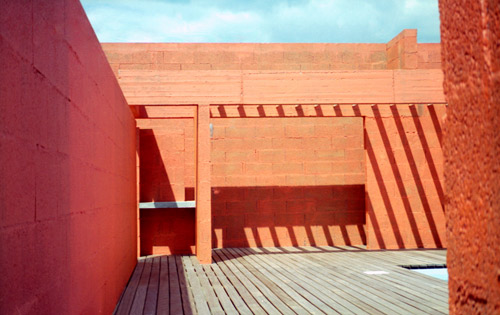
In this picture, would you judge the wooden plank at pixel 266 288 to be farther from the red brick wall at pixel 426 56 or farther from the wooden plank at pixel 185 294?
the red brick wall at pixel 426 56

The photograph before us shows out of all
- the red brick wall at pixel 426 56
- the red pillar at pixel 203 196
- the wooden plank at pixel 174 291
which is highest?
the red brick wall at pixel 426 56

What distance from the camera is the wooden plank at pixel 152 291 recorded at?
4.58 metres

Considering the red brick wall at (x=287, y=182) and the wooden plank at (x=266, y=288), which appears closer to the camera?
the wooden plank at (x=266, y=288)

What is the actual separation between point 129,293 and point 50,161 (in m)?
3.73

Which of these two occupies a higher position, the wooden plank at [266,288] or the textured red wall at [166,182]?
the textured red wall at [166,182]

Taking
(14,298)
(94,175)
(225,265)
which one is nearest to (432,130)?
(225,265)

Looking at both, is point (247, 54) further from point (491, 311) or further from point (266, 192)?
point (491, 311)

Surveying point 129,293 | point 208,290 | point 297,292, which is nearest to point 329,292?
point 297,292

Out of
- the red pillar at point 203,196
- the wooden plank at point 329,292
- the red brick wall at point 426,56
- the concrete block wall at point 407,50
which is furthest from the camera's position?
the red brick wall at point 426,56

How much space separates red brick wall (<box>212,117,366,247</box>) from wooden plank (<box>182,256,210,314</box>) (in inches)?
79.7

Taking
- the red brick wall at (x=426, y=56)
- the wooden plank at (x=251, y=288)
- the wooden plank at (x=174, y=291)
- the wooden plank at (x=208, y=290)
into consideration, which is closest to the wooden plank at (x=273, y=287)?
the wooden plank at (x=251, y=288)

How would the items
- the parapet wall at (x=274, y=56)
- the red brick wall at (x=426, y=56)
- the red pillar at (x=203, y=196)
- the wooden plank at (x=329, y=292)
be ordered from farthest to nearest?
1. the red brick wall at (x=426, y=56)
2. the parapet wall at (x=274, y=56)
3. the red pillar at (x=203, y=196)
4. the wooden plank at (x=329, y=292)

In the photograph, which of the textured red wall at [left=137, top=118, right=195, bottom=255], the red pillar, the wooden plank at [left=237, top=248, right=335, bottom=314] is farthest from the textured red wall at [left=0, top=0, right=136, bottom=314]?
the textured red wall at [left=137, top=118, right=195, bottom=255]

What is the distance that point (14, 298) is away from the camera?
1411 mm
